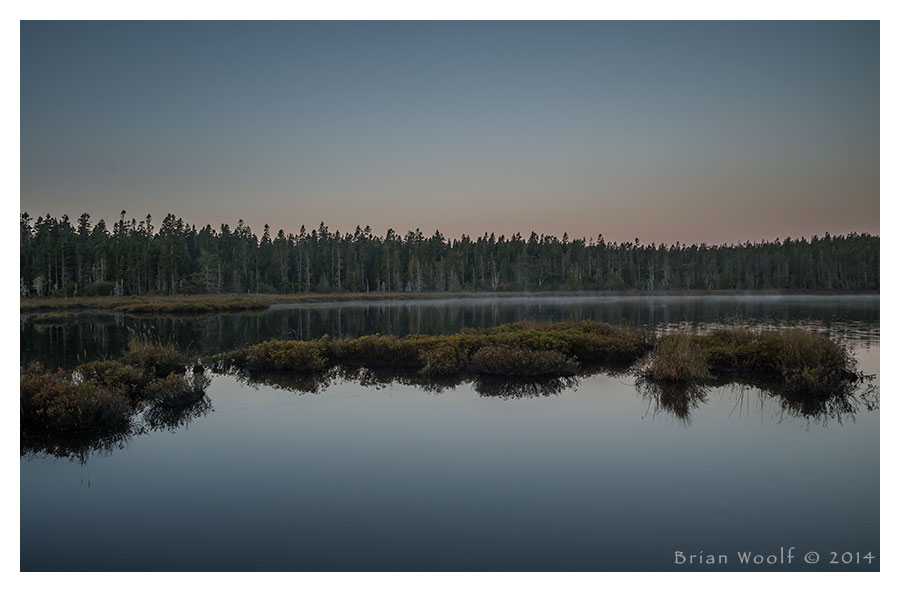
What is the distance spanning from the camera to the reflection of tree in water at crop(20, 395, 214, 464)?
1012 centimetres

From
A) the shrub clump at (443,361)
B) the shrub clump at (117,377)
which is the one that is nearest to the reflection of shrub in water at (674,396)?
the shrub clump at (443,361)

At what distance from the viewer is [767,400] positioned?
532 inches

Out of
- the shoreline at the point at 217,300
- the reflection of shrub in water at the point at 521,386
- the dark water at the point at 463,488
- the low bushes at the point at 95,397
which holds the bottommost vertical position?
the dark water at the point at 463,488

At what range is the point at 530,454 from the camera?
9.84m

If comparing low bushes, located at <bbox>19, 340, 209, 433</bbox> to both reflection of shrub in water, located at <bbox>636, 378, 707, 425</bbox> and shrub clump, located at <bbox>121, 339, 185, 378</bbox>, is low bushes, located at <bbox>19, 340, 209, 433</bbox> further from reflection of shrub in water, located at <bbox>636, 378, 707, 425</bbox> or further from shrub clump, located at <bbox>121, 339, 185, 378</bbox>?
reflection of shrub in water, located at <bbox>636, 378, 707, 425</bbox>

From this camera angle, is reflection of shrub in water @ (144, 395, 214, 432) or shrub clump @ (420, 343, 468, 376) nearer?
reflection of shrub in water @ (144, 395, 214, 432)

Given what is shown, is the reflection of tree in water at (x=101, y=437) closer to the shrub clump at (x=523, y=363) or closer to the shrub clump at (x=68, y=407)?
the shrub clump at (x=68, y=407)

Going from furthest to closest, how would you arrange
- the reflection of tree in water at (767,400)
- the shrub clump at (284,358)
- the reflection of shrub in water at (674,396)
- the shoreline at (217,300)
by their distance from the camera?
the shoreline at (217,300) → the shrub clump at (284,358) → the reflection of shrub in water at (674,396) → the reflection of tree in water at (767,400)

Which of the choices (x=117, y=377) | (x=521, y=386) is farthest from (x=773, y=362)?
(x=117, y=377)

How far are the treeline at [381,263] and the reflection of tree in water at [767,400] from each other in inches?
3643

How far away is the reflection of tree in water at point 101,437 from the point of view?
10125 mm

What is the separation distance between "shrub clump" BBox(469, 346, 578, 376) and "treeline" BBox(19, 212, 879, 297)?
87138mm

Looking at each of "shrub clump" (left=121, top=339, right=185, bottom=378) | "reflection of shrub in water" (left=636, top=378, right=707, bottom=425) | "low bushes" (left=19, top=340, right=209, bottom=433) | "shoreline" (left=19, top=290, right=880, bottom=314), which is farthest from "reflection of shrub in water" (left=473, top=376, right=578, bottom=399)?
"shoreline" (left=19, top=290, right=880, bottom=314)
